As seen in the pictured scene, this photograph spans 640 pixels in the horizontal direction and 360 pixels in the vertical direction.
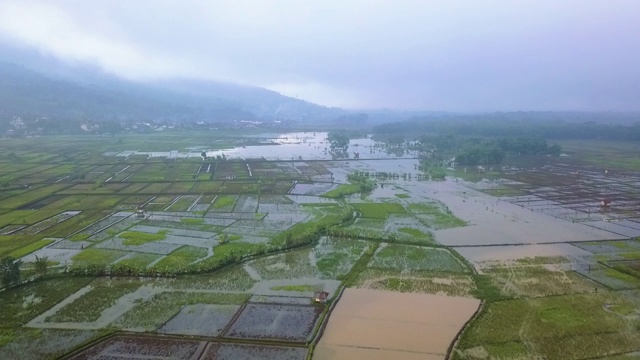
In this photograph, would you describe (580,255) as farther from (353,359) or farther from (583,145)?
(583,145)

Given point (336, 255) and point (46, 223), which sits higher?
point (46, 223)

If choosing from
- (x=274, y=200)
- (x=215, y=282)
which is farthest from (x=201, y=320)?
(x=274, y=200)

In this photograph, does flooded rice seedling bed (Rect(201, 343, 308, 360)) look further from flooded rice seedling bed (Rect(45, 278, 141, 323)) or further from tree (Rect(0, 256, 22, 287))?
tree (Rect(0, 256, 22, 287))

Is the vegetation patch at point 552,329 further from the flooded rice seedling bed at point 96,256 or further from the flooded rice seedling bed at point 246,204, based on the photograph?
the flooded rice seedling bed at point 246,204

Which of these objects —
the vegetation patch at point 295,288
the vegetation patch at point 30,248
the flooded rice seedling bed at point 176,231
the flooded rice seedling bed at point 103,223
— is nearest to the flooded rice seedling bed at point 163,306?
the vegetation patch at point 295,288

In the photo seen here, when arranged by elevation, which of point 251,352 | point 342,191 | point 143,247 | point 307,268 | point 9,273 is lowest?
point 251,352

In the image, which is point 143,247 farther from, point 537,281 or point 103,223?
point 537,281

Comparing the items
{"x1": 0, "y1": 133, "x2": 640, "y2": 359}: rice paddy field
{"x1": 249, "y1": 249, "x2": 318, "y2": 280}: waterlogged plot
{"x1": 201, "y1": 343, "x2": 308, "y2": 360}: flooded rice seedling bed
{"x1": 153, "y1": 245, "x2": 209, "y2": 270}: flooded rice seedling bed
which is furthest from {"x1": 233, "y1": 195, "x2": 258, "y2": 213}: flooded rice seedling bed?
{"x1": 201, "y1": 343, "x2": 308, "y2": 360}: flooded rice seedling bed
